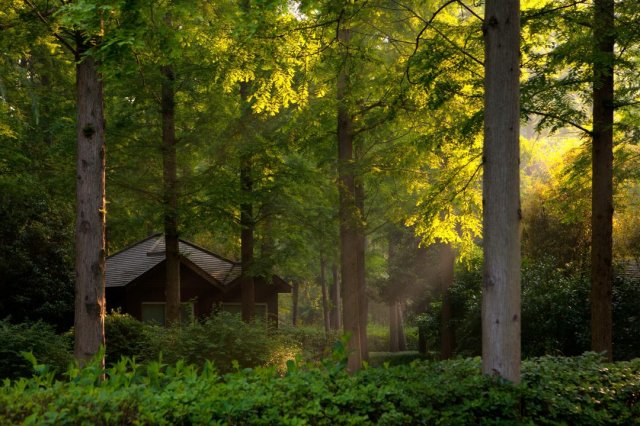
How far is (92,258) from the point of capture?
9.59 m

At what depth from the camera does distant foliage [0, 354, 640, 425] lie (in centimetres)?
481

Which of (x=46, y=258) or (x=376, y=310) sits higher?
(x=46, y=258)

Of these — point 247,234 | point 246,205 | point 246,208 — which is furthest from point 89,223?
point 247,234

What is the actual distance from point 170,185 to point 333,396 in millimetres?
12518

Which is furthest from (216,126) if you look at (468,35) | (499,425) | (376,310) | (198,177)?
(376,310)

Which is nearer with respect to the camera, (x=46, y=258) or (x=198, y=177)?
(x=198, y=177)

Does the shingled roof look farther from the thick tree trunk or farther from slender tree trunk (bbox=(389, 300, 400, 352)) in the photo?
slender tree trunk (bbox=(389, 300, 400, 352))

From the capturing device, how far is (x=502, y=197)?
704 cm

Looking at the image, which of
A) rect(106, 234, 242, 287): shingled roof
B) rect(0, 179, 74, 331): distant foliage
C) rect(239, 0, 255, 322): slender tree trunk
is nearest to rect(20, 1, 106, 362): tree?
rect(239, 0, 255, 322): slender tree trunk

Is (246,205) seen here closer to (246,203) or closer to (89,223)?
(246,203)

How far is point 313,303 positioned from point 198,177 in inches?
1845

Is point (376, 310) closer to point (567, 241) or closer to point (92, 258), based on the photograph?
point (567, 241)

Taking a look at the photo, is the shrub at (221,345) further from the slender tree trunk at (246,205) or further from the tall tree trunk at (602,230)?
the tall tree trunk at (602,230)

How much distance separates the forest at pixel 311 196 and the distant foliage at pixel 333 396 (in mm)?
25
